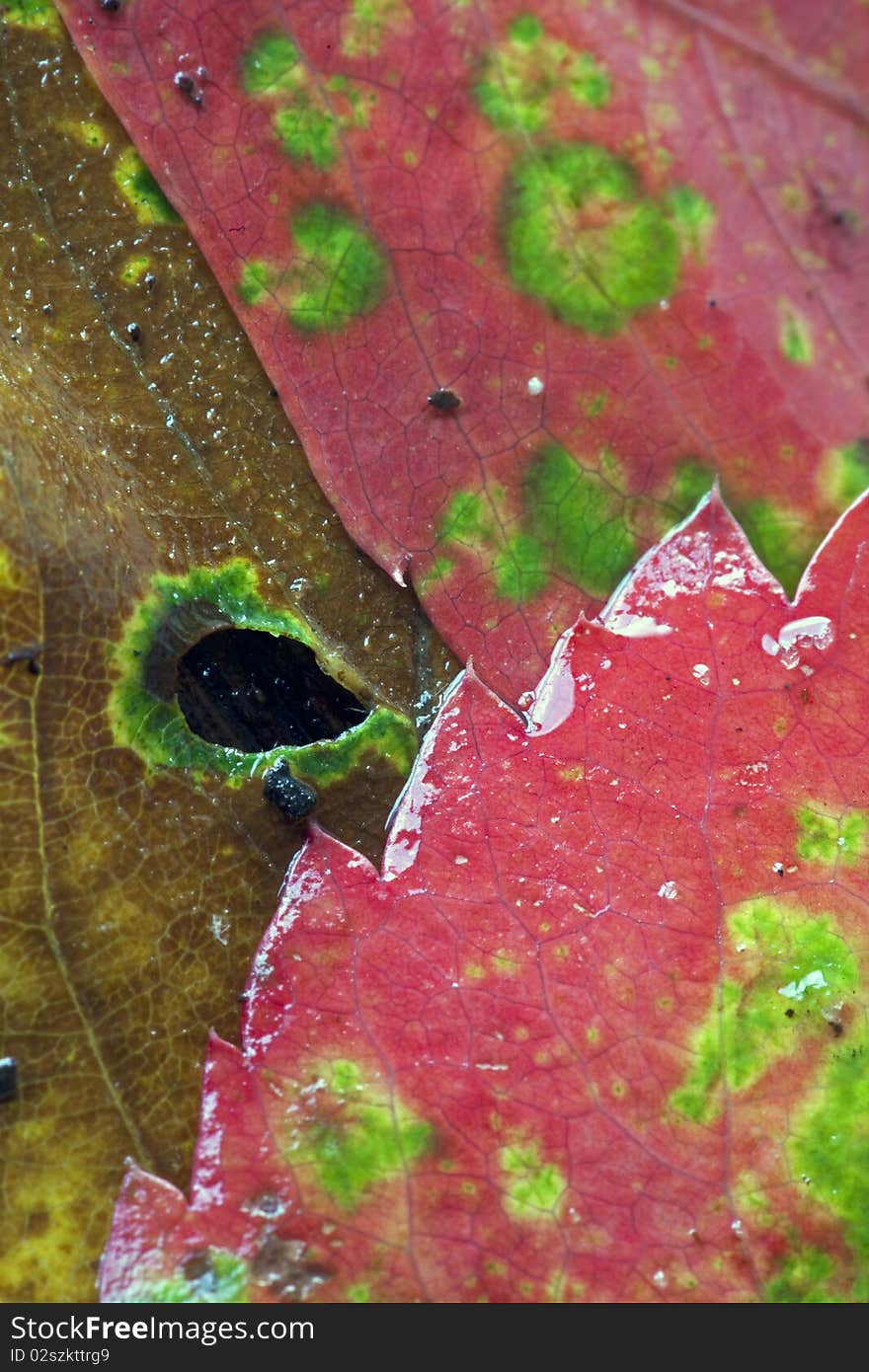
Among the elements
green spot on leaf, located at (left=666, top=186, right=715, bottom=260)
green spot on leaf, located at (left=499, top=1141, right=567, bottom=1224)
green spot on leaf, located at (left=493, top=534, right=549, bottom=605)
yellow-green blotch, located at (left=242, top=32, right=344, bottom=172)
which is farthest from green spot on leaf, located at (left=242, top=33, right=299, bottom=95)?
green spot on leaf, located at (left=499, top=1141, right=567, bottom=1224)

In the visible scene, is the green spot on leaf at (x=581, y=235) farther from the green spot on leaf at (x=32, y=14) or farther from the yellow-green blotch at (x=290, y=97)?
the green spot on leaf at (x=32, y=14)

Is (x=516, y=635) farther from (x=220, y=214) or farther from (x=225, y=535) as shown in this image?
(x=220, y=214)

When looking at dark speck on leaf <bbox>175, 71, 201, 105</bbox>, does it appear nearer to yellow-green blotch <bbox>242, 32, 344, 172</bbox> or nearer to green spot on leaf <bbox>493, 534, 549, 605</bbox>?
yellow-green blotch <bbox>242, 32, 344, 172</bbox>

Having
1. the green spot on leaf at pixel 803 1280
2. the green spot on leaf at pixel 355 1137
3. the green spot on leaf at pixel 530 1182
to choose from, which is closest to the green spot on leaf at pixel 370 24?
the green spot on leaf at pixel 355 1137

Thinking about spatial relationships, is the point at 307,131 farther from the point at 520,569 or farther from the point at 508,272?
the point at 520,569

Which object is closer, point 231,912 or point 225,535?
point 231,912

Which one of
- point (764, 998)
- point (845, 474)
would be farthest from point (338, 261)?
point (764, 998)
